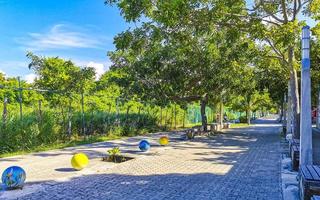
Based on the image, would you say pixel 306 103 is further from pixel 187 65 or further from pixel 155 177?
pixel 187 65

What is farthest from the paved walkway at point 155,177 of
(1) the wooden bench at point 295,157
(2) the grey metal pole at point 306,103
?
(2) the grey metal pole at point 306,103

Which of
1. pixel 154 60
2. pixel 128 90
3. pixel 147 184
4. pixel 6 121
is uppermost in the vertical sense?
pixel 154 60

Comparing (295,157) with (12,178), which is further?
(295,157)

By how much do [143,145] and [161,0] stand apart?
236 inches

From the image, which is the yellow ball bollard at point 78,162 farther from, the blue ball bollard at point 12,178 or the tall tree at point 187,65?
the tall tree at point 187,65

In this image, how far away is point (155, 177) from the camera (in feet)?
33.2

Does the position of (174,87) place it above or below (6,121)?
above

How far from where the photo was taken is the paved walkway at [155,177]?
8102mm

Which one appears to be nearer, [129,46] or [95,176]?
[95,176]

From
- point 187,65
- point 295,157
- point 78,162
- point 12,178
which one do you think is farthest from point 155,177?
point 187,65

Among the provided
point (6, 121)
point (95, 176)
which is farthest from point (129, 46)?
point (95, 176)

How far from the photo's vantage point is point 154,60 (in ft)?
81.3

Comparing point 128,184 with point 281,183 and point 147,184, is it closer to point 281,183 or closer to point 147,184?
point 147,184

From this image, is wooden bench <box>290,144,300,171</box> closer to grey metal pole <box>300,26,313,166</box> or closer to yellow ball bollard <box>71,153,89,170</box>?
grey metal pole <box>300,26,313,166</box>
